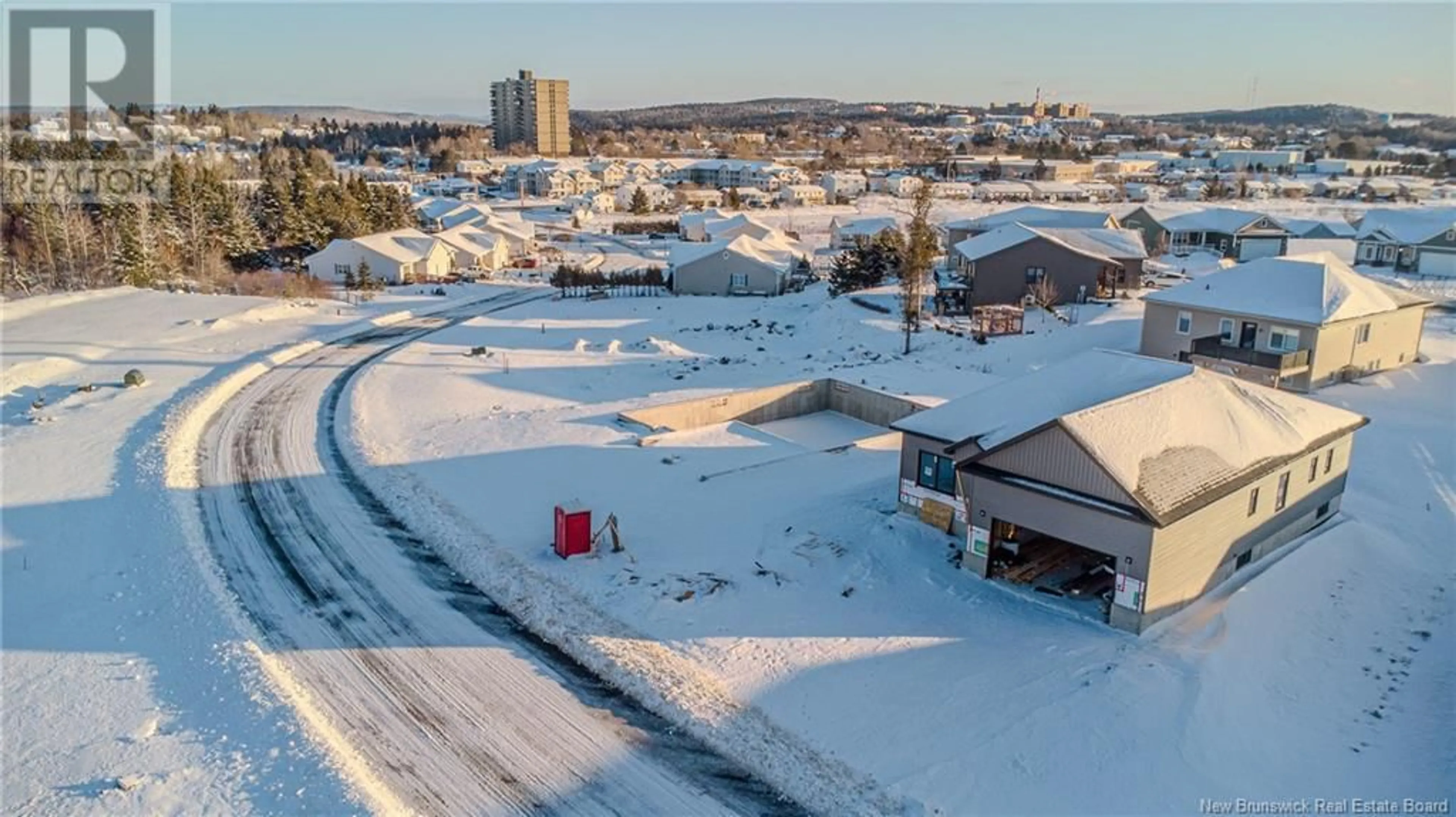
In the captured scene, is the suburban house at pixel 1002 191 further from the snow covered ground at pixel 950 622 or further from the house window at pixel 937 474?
the house window at pixel 937 474

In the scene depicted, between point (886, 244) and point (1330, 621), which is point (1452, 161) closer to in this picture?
point (886, 244)

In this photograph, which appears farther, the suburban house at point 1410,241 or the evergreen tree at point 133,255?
the suburban house at point 1410,241

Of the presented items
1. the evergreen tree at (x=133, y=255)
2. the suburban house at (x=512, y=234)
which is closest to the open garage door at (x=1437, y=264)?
the suburban house at (x=512, y=234)

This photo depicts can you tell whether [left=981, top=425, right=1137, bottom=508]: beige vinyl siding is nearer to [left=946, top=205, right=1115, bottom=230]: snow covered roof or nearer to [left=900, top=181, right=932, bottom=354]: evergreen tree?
[left=900, top=181, right=932, bottom=354]: evergreen tree

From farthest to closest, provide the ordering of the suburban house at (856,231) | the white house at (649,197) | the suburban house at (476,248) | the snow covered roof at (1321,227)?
the white house at (649,197) → the suburban house at (856,231) → the suburban house at (476,248) → the snow covered roof at (1321,227)

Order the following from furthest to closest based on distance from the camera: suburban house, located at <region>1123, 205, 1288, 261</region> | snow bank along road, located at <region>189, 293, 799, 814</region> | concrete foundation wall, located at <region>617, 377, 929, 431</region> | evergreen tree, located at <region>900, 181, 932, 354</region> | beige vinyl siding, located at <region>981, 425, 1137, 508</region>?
suburban house, located at <region>1123, 205, 1288, 261</region> < evergreen tree, located at <region>900, 181, 932, 354</region> < concrete foundation wall, located at <region>617, 377, 929, 431</region> < beige vinyl siding, located at <region>981, 425, 1137, 508</region> < snow bank along road, located at <region>189, 293, 799, 814</region>

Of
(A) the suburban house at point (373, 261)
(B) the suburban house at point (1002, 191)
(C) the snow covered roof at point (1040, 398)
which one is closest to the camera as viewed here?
(C) the snow covered roof at point (1040, 398)

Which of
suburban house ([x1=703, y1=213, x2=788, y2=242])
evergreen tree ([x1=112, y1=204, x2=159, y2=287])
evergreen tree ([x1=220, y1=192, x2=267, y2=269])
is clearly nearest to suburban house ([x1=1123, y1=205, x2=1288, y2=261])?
suburban house ([x1=703, y1=213, x2=788, y2=242])
